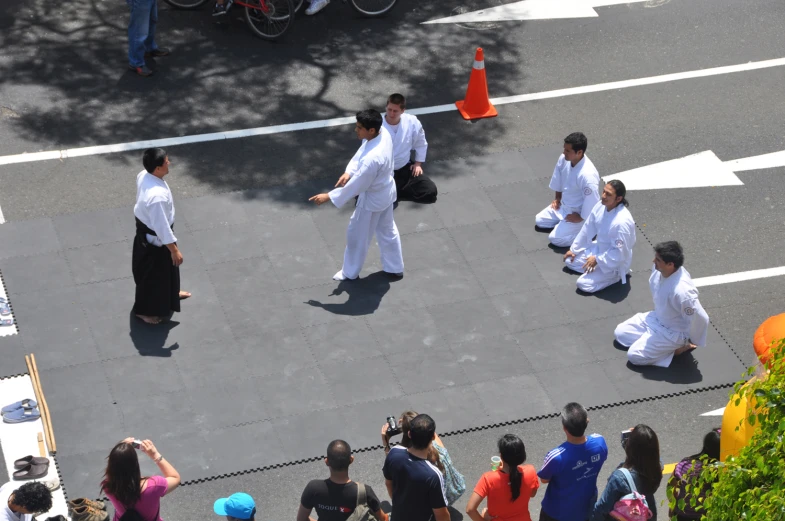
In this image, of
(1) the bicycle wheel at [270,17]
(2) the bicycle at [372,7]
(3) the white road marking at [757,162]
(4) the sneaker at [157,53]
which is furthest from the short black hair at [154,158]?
(3) the white road marking at [757,162]

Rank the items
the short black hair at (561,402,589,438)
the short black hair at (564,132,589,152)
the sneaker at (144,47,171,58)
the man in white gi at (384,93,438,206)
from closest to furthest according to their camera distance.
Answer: the short black hair at (561,402,589,438) < the short black hair at (564,132,589,152) < the man in white gi at (384,93,438,206) < the sneaker at (144,47,171,58)

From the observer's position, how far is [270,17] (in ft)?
46.1

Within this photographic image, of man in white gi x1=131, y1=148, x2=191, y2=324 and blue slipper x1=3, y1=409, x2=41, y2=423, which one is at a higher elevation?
man in white gi x1=131, y1=148, x2=191, y2=324

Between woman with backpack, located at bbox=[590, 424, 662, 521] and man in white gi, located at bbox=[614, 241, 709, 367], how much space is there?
2447 millimetres

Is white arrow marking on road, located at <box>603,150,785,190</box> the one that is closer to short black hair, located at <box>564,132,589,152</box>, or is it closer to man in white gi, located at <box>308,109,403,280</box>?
short black hair, located at <box>564,132,589,152</box>

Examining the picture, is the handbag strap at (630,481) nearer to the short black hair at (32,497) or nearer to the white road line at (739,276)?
the short black hair at (32,497)

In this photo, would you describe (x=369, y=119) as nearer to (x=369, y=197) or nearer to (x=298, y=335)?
(x=369, y=197)

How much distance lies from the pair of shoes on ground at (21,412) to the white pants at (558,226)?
17.0 feet

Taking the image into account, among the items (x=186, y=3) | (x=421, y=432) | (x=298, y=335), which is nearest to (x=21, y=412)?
(x=298, y=335)

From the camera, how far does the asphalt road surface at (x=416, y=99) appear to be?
11.6 m

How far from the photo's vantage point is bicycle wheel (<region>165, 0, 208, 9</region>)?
47.6 feet

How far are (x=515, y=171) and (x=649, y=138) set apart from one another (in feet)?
5.89

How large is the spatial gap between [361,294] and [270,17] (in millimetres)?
5062

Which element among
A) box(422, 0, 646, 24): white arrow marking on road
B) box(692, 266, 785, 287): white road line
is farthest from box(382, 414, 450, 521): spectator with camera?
box(422, 0, 646, 24): white arrow marking on road
